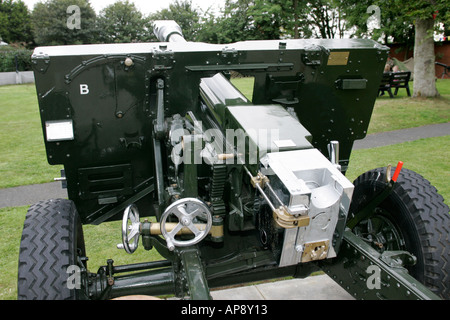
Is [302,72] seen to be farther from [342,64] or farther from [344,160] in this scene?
[344,160]

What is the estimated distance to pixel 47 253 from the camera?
104 inches

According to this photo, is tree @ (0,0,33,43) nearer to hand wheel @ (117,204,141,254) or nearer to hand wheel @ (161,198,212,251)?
hand wheel @ (117,204,141,254)

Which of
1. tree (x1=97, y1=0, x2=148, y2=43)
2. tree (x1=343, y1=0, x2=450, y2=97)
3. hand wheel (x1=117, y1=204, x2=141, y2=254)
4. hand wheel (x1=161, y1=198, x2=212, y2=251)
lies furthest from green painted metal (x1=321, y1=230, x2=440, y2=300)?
tree (x1=97, y1=0, x2=148, y2=43)

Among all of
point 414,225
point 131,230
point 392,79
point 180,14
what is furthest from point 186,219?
point 180,14

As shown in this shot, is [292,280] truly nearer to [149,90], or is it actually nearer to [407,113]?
[149,90]

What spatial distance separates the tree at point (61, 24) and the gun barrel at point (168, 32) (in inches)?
1284

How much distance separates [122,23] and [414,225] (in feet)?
138

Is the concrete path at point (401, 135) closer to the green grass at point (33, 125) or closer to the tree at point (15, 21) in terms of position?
the green grass at point (33, 125)

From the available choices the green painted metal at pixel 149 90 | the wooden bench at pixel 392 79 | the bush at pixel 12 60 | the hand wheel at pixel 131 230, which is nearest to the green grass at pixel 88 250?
the green painted metal at pixel 149 90

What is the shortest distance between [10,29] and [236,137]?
48.7 m

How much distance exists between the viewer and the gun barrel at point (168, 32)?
4.87 metres

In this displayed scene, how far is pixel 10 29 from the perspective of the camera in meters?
44.3

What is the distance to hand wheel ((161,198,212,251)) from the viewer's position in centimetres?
246

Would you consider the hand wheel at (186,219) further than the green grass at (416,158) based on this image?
No
